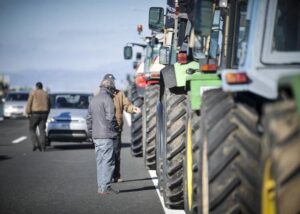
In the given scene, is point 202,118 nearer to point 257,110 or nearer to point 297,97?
point 257,110

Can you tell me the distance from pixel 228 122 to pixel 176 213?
3.51 metres

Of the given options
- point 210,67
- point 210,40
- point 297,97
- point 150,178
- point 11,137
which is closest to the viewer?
point 297,97

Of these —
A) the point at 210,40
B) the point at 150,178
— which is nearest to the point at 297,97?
the point at 210,40

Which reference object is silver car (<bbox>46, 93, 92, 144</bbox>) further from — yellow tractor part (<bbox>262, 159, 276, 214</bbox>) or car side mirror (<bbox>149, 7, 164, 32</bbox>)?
yellow tractor part (<bbox>262, 159, 276, 214</bbox>)

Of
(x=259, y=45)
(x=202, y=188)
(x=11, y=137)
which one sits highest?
(x=259, y=45)

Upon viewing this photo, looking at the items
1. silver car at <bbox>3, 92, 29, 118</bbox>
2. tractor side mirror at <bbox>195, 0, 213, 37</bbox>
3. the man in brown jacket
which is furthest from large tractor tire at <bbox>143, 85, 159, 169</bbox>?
silver car at <bbox>3, 92, 29, 118</bbox>

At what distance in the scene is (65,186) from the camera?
38.6 ft

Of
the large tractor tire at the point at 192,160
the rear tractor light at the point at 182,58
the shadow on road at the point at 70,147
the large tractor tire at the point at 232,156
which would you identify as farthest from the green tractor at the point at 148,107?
the large tractor tire at the point at 232,156

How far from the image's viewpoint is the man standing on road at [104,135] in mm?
11070

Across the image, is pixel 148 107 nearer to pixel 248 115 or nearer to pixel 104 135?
pixel 104 135

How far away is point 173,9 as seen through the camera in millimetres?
10961

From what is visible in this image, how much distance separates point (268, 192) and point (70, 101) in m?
17.3

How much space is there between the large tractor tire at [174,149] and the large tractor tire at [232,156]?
2942 millimetres

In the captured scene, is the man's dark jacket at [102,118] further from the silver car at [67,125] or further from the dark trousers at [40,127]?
the silver car at [67,125]
